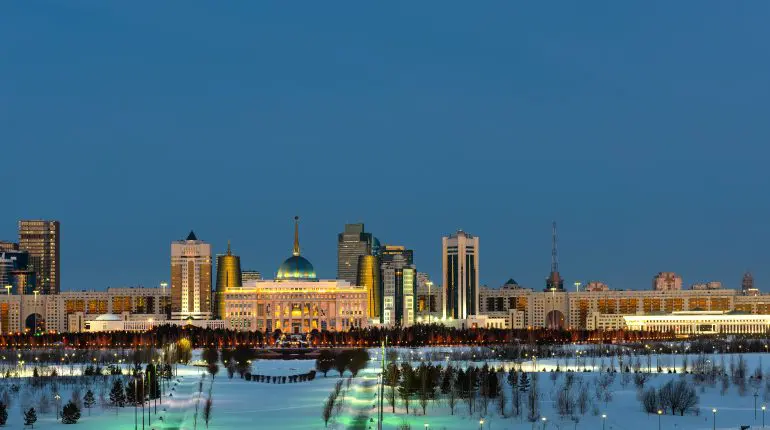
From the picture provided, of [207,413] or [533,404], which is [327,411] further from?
[533,404]

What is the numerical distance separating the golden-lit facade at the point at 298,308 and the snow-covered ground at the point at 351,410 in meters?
92.0

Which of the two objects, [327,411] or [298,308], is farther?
[298,308]

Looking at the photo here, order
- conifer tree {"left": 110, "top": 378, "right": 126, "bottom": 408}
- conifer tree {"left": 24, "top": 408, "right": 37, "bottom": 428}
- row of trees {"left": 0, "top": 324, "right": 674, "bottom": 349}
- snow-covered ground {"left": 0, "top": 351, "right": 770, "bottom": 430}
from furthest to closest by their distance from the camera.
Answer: row of trees {"left": 0, "top": 324, "right": 674, "bottom": 349}, conifer tree {"left": 110, "top": 378, "right": 126, "bottom": 408}, snow-covered ground {"left": 0, "top": 351, "right": 770, "bottom": 430}, conifer tree {"left": 24, "top": 408, "right": 37, "bottom": 428}

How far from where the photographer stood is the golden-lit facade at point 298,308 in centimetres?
19362

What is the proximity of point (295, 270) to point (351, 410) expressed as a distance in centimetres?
11655

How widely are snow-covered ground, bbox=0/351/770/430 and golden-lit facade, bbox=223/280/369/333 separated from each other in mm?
92010

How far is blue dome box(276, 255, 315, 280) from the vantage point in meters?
197

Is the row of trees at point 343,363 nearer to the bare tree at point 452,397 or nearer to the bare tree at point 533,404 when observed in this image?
the bare tree at point 452,397

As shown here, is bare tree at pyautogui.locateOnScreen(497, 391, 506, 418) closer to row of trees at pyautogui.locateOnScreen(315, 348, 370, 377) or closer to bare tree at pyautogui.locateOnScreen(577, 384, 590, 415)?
bare tree at pyautogui.locateOnScreen(577, 384, 590, 415)

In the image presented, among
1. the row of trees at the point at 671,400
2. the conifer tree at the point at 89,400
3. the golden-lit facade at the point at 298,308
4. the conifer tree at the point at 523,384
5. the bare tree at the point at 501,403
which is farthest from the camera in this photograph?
the golden-lit facade at the point at 298,308

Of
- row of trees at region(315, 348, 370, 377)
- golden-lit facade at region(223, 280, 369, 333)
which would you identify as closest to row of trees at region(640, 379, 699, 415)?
row of trees at region(315, 348, 370, 377)

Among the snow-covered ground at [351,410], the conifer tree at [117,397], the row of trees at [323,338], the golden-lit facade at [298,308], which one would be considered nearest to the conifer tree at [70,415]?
the snow-covered ground at [351,410]

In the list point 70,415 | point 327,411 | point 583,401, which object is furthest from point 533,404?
point 70,415

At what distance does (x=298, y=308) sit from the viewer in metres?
194
